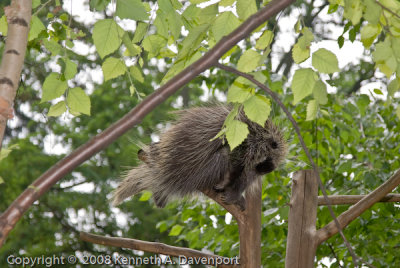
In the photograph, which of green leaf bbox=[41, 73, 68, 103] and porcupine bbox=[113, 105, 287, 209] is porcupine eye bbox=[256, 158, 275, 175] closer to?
porcupine bbox=[113, 105, 287, 209]

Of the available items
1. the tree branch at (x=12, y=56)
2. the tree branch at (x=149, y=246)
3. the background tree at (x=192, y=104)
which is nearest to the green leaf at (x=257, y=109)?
the background tree at (x=192, y=104)

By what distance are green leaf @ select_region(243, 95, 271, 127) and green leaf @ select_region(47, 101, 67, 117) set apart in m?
0.30

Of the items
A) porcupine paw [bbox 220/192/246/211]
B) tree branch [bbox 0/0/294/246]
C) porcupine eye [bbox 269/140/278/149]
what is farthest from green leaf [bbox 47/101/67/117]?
porcupine eye [bbox 269/140/278/149]

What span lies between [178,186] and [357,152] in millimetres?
935

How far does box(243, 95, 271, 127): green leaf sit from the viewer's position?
2.66 feet

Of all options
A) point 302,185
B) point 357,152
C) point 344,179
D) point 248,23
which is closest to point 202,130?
point 302,185

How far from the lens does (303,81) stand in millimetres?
766

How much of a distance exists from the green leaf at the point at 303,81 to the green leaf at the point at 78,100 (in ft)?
1.07

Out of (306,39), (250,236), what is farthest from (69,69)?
(250,236)

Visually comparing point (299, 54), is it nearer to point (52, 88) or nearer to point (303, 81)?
point (303, 81)

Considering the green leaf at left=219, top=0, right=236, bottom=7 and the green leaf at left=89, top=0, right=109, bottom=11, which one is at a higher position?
the green leaf at left=89, top=0, right=109, bottom=11

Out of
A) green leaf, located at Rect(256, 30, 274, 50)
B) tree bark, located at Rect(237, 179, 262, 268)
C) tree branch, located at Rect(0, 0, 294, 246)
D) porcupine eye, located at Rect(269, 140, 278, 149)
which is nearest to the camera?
tree branch, located at Rect(0, 0, 294, 246)

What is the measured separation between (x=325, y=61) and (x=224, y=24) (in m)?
0.17

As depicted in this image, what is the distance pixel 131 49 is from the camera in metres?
0.82
